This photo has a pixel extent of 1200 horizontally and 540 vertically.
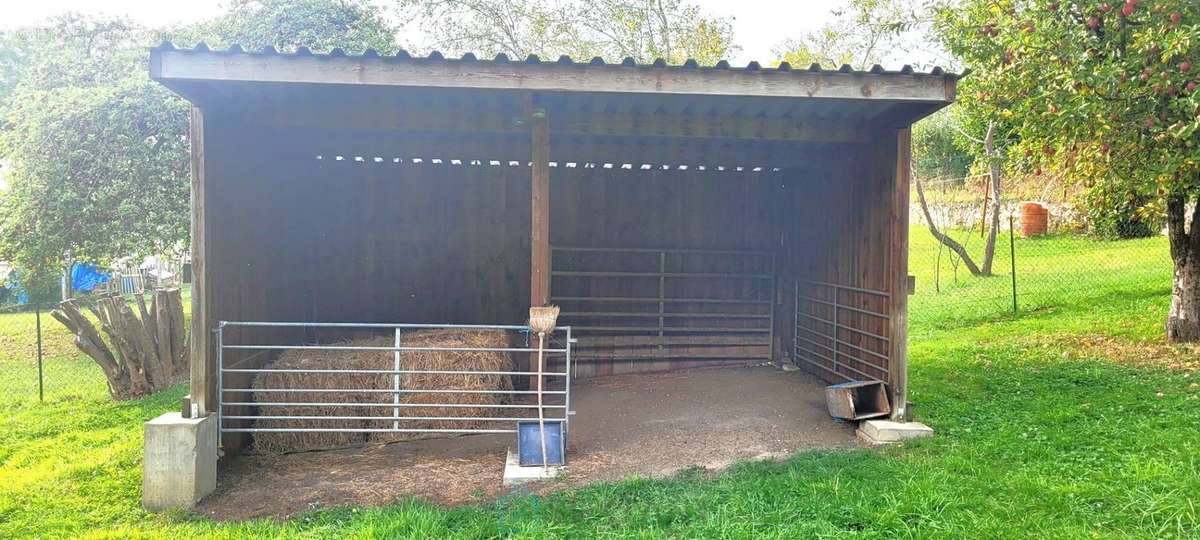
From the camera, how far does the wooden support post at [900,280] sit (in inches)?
204

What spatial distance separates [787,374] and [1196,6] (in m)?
4.28

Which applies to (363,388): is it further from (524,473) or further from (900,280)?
Answer: (900,280)

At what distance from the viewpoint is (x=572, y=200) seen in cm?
779

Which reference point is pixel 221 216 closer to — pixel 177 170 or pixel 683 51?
pixel 177 170

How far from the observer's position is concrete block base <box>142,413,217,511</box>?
4250 millimetres

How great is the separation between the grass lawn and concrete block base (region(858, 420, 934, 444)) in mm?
140

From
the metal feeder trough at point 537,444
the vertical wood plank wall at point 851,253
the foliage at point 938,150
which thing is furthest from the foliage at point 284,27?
the foliage at point 938,150

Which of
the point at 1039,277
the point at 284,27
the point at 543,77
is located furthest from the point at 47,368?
the point at 1039,277

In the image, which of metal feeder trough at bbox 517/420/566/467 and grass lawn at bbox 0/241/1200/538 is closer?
grass lawn at bbox 0/241/1200/538

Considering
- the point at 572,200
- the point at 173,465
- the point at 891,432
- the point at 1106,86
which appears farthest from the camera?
the point at 572,200

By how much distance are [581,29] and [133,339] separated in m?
14.4

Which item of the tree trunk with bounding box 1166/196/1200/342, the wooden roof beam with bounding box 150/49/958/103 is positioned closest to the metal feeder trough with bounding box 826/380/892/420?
the wooden roof beam with bounding box 150/49/958/103

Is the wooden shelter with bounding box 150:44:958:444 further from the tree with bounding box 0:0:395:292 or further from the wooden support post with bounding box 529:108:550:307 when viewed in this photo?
the tree with bounding box 0:0:395:292

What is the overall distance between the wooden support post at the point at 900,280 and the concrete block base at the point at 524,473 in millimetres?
2416
